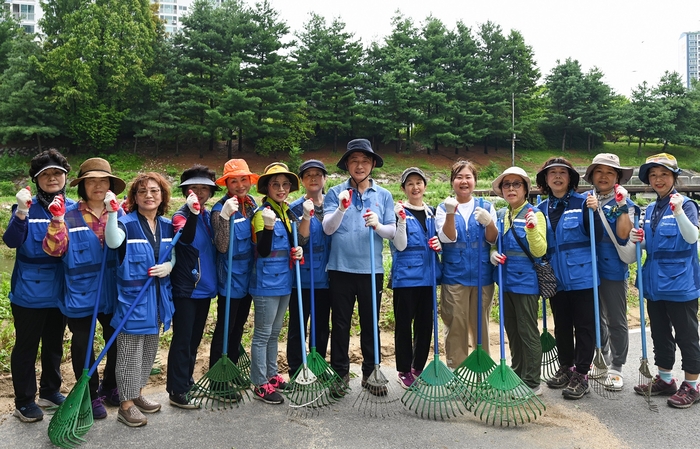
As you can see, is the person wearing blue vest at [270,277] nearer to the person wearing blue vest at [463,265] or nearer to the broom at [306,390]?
the broom at [306,390]

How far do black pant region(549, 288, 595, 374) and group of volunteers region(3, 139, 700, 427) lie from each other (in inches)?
0.5

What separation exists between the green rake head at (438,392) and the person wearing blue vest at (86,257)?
2330 millimetres

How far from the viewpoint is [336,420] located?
3.82 meters

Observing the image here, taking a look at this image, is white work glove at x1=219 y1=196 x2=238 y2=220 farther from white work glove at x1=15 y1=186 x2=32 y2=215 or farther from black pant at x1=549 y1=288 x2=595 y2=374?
black pant at x1=549 y1=288 x2=595 y2=374

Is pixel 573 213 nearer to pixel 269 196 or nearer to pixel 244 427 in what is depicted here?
pixel 269 196

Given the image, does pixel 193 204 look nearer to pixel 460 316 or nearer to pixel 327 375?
pixel 327 375

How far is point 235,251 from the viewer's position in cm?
414

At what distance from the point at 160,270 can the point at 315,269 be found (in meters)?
1.31

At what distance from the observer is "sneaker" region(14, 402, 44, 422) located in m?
3.67

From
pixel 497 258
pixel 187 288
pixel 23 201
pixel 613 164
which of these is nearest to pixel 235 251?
pixel 187 288

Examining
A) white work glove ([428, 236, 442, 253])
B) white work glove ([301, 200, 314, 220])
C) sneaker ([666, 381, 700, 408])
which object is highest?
white work glove ([301, 200, 314, 220])

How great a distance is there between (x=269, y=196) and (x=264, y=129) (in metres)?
26.8

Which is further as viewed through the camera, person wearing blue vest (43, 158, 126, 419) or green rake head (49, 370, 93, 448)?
person wearing blue vest (43, 158, 126, 419)

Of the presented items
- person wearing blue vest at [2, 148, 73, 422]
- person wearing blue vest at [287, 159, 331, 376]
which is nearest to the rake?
person wearing blue vest at [287, 159, 331, 376]
